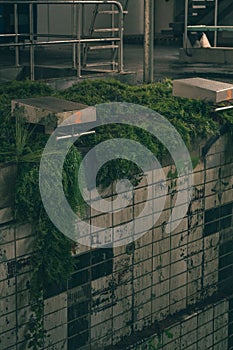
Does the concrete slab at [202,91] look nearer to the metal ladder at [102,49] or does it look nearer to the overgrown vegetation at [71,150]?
the overgrown vegetation at [71,150]

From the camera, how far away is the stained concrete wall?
7.07 metres

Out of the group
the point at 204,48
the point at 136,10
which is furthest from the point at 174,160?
the point at 136,10

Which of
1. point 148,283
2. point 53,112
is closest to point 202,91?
point 53,112

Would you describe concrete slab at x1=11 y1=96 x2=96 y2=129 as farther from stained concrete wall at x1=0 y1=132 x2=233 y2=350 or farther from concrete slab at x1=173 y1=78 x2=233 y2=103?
concrete slab at x1=173 y1=78 x2=233 y2=103

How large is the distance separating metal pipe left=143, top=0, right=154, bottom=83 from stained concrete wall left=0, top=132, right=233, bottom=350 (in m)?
1.66

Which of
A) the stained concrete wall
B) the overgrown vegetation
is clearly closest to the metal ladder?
the overgrown vegetation

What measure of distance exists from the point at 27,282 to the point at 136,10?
1395 cm

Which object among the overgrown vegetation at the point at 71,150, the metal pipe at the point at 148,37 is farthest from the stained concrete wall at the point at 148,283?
the metal pipe at the point at 148,37

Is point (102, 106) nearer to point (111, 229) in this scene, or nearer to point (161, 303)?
point (111, 229)

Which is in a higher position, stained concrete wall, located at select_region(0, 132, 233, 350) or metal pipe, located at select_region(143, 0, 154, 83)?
metal pipe, located at select_region(143, 0, 154, 83)

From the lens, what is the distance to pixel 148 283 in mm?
8344

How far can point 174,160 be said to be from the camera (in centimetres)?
845

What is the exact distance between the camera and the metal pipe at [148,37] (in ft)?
31.9

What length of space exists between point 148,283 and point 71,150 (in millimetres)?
1798
